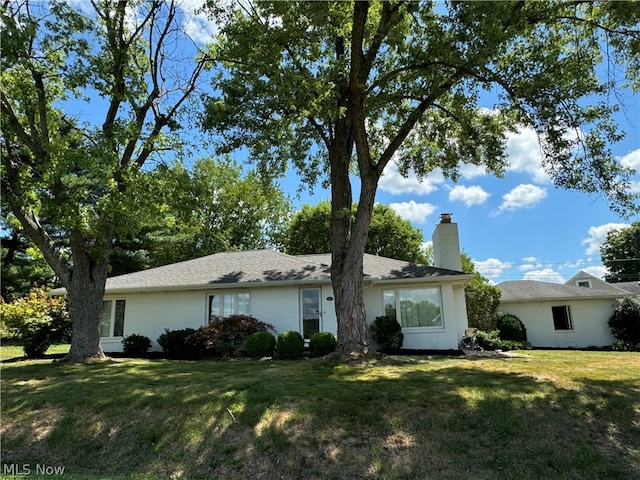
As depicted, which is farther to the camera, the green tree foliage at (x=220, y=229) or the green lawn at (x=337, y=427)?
the green tree foliage at (x=220, y=229)

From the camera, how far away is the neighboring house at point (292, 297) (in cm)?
1433

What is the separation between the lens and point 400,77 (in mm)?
11922

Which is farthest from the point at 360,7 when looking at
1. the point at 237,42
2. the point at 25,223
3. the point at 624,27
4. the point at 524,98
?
the point at 25,223

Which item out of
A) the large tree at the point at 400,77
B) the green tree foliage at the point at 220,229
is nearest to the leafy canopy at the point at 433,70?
the large tree at the point at 400,77

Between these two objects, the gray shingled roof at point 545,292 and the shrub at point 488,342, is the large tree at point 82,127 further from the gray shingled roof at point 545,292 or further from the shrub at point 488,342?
the gray shingled roof at point 545,292

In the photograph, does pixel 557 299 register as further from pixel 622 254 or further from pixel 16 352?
pixel 622 254

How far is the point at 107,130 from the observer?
11.4m

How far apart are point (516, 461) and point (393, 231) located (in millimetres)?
28071

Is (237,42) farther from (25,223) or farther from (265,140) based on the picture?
(25,223)

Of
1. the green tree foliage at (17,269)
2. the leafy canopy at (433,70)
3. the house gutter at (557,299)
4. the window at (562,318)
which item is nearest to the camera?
the leafy canopy at (433,70)

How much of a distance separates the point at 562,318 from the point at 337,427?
62.3 feet

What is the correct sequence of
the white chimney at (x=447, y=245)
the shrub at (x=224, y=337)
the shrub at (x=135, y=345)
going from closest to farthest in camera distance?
1. the shrub at (x=224, y=337)
2. the shrub at (x=135, y=345)
3. the white chimney at (x=447, y=245)

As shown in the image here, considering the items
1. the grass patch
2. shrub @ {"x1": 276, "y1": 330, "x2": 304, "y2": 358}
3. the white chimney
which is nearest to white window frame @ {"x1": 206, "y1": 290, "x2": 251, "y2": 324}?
shrub @ {"x1": 276, "y1": 330, "x2": 304, "y2": 358}

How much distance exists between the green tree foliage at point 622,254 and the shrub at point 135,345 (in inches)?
1880
